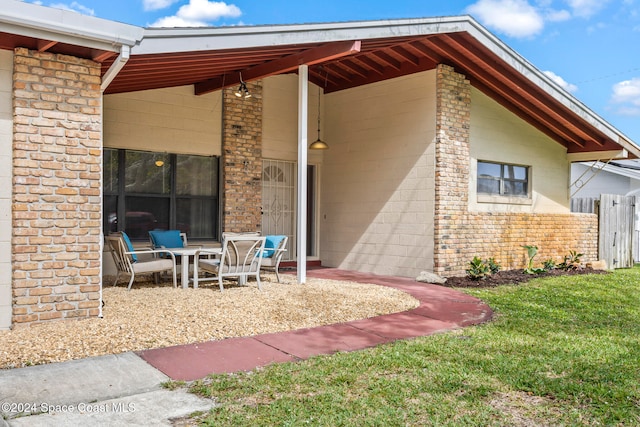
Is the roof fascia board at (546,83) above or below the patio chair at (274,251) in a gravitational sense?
above

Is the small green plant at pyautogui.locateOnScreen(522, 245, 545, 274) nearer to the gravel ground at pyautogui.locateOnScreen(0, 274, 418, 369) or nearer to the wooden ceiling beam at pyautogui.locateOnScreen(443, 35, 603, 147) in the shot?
the wooden ceiling beam at pyautogui.locateOnScreen(443, 35, 603, 147)

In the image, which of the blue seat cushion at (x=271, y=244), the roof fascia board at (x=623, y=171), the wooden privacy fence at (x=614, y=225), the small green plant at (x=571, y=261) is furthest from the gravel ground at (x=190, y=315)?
the roof fascia board at (x=623, y=171)

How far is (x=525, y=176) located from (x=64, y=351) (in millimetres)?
10691

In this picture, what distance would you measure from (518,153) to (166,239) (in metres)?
7.90

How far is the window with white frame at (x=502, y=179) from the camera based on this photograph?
37.7 ft

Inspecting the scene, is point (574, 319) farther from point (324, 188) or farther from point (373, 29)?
point (324, 188)

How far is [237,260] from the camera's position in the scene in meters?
8.20

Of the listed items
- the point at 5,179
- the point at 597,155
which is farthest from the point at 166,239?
the point at 597,155

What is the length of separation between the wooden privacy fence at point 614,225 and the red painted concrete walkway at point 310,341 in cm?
734

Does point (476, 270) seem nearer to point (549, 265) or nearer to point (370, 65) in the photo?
point (549, 265)

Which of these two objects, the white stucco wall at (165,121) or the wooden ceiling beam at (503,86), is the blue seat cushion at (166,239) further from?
the wooden ceiling beam at (503,86)

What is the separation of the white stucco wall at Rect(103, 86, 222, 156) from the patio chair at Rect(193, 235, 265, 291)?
2.96 metres

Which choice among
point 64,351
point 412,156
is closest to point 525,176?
point 412,156

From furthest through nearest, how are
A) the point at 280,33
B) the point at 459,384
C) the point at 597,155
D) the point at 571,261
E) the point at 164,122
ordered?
1. the point at 597,155
2. the point at 571,261
3. the point at 164,122
4. the point at 280,33
5. the point at 459,384
